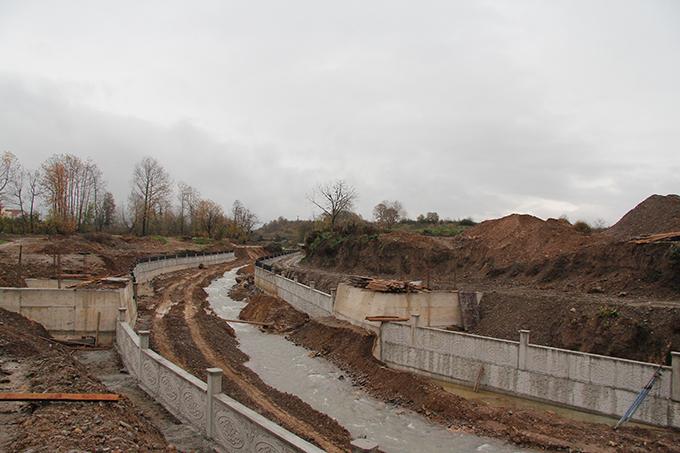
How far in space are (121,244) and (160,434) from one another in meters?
57.7

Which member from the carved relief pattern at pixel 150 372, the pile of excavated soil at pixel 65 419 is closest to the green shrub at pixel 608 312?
the carved relief pattern at pixel 150 372

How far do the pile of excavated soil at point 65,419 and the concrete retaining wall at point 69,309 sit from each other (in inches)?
274

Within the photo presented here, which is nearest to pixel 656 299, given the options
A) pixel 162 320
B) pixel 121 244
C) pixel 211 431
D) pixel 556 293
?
pixel 556 293

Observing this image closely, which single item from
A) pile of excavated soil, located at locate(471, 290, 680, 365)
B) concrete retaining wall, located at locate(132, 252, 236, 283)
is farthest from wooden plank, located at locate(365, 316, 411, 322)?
concrete retaining wall, located at locate(132, 252, 236, 283)

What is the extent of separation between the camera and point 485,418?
15680 mm

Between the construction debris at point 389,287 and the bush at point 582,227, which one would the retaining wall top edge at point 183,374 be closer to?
the construction debris at point 389,287

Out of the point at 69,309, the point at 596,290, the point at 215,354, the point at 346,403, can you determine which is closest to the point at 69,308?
the point at 69,309

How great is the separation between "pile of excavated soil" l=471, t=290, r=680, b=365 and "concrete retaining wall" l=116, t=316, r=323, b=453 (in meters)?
15.6

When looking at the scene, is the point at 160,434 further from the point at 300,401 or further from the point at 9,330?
the point at 9,330

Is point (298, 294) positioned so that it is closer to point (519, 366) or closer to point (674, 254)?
point (519, 366)

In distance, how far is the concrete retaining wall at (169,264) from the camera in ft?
137

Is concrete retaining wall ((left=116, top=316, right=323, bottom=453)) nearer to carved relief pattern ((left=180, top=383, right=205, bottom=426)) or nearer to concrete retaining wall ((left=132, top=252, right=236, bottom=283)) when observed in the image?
carved relief pattern ((left=180, top=383, right=205, bottom=426))

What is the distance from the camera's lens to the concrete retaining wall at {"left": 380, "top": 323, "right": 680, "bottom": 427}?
15297 mm

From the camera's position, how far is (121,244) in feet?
205
